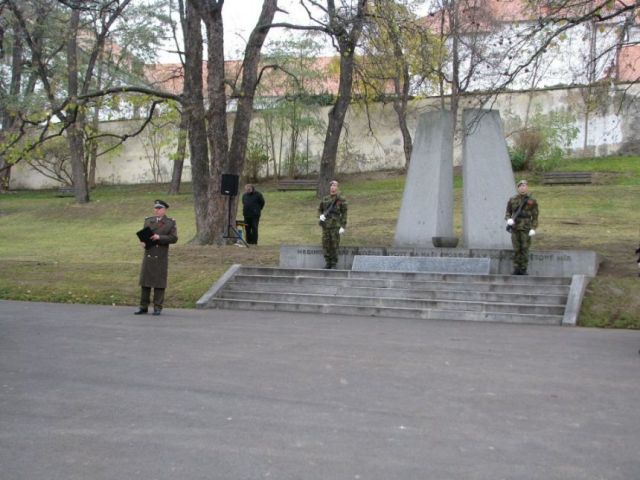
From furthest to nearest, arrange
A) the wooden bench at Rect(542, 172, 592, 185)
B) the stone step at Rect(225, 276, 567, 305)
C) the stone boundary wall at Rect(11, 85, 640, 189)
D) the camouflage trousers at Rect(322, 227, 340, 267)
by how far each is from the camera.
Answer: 1. the stone boundary wall at Rect(11, 85, 640, 189)
2. the wooden bench at Rect(542, 172, 592, 185)
3. the camouflage trousers at Rect(322, 227, 340, 267)
4. the stone step at Rect(225, 276, 567, 305)

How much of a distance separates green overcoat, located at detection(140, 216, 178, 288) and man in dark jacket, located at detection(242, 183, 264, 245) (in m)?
8.43

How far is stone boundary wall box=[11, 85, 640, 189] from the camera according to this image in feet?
121

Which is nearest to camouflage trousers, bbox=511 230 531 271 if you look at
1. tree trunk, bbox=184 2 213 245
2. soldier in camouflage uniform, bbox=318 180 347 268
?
soldier in camouflage uniform, bbox=318 180 347 268

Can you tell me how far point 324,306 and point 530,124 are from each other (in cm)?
2603

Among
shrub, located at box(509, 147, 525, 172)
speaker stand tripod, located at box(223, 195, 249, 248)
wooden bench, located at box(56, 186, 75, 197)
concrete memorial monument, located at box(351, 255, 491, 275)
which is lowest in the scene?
concrete memorial monument, located at box(351, 255, 491, 275)

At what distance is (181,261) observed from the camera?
17.8 meters

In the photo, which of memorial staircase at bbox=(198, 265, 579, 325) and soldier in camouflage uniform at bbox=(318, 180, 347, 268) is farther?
soldier in camouflage uniform at bbox=(318, 180, 347, 268)

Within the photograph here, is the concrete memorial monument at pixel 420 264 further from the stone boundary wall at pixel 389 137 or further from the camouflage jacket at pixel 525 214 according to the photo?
the stone boundary wall at pixel 389 137

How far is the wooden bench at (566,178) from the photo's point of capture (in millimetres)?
31705

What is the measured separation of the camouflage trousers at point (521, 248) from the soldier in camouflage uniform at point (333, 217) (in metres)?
3.27

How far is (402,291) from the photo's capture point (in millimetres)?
13820

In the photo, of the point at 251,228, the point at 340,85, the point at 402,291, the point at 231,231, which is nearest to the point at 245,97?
the point at 251,228

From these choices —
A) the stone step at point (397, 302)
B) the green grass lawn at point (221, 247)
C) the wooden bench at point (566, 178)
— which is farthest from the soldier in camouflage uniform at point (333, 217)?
the wooden bench at point (566, 178)

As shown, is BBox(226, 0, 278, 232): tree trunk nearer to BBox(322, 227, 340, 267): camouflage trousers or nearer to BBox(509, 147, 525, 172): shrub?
BBox(322, 227, 340, 267): camouflage trousers
